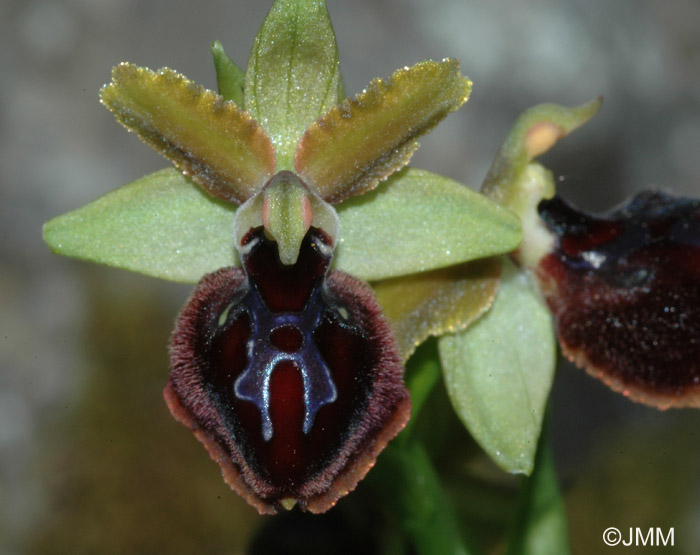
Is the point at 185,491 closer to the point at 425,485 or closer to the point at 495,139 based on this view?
the point at 425,485

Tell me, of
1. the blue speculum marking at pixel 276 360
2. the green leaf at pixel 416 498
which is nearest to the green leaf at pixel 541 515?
the green leaf at pixel 416 498

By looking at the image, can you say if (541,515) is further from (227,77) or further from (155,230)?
(227,77)

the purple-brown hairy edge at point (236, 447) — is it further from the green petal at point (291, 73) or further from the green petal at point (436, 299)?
the green petal at point (291, 73)

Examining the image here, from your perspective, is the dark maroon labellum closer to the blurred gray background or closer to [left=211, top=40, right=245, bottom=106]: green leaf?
[left=211, top=40, right=245, bottom=106]: green leaf

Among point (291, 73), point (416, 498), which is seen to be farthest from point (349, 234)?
point (416, 498)

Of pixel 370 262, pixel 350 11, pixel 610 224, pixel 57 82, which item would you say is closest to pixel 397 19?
pixel 350 11

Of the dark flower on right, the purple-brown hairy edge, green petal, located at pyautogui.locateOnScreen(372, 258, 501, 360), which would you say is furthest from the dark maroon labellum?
the purple-brown hairy edge
